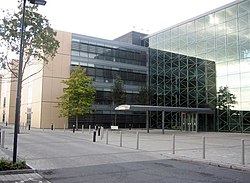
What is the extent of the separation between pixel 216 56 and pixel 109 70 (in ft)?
61.0

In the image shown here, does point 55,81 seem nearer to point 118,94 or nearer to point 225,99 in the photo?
point 118,94

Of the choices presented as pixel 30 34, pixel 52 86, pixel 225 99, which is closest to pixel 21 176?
pixel 30 34

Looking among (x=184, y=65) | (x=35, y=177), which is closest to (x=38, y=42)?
(x=35, y=177)

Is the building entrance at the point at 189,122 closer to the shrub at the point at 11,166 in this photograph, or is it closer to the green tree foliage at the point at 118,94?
the green tree foliage at the point at 118,94

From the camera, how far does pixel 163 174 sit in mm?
8758

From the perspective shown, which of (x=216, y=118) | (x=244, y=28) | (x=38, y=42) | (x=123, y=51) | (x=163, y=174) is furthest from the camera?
(x=123, y=51)

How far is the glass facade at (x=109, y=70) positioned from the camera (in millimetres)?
47375

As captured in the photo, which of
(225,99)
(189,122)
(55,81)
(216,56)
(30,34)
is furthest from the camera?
(55,81)

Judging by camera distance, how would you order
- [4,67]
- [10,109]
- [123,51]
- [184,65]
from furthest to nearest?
1. [10,109]
2. [123,51]
3. [184,65]
4. [4,67]

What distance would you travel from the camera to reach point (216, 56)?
40438 mm

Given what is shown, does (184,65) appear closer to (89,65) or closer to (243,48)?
(243,48)

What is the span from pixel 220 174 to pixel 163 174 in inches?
73.7

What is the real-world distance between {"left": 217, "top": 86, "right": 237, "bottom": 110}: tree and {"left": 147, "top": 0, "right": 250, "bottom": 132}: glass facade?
0.56 m

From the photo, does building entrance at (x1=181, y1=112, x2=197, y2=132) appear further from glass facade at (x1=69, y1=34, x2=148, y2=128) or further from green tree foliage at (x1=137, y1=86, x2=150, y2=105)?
glass facade at (x1=69, y1=34, x2=148, y2=128)
